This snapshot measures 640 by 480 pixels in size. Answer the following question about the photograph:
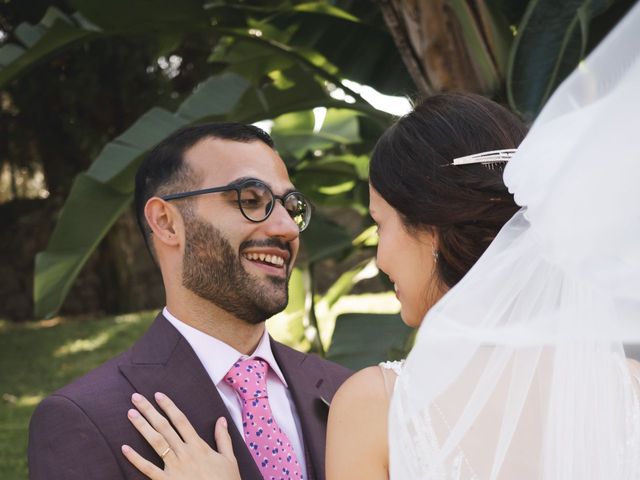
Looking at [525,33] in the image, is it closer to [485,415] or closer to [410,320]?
[410,320]

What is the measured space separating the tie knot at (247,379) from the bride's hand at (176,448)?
0.15 m

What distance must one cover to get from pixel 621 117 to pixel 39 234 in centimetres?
1280

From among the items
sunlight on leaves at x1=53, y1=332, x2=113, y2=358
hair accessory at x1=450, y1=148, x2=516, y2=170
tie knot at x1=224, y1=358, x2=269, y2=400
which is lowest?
sunlight on leaves at x1=53, y1=332, x2=113, y2=358

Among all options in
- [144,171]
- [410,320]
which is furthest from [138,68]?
[410,320]

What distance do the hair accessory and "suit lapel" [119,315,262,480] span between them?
823 millimetres

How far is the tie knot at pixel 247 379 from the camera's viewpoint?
7.47 feet

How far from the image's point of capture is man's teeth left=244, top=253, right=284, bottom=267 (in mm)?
2379

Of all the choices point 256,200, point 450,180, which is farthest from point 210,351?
point 450,180

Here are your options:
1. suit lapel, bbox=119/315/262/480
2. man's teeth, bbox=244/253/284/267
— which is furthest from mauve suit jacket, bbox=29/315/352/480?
man's teeth, bbox=244/253/284/267

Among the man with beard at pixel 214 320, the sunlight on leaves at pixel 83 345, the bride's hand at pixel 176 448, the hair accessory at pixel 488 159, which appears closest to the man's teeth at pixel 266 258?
the man with beard at pixel 214 320

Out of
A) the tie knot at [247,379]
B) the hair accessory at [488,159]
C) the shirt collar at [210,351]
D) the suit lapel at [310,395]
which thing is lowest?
the suit lapel at [310,395]

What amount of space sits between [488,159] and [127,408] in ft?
3.14

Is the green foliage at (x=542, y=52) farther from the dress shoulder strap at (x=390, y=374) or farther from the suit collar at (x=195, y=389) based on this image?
the dress shoulder strap at (x=390, y=374)

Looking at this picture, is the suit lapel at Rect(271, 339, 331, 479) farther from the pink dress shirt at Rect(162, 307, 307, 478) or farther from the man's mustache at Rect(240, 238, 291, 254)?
the man's mustache at Rect(240, 238, 291, 254)
